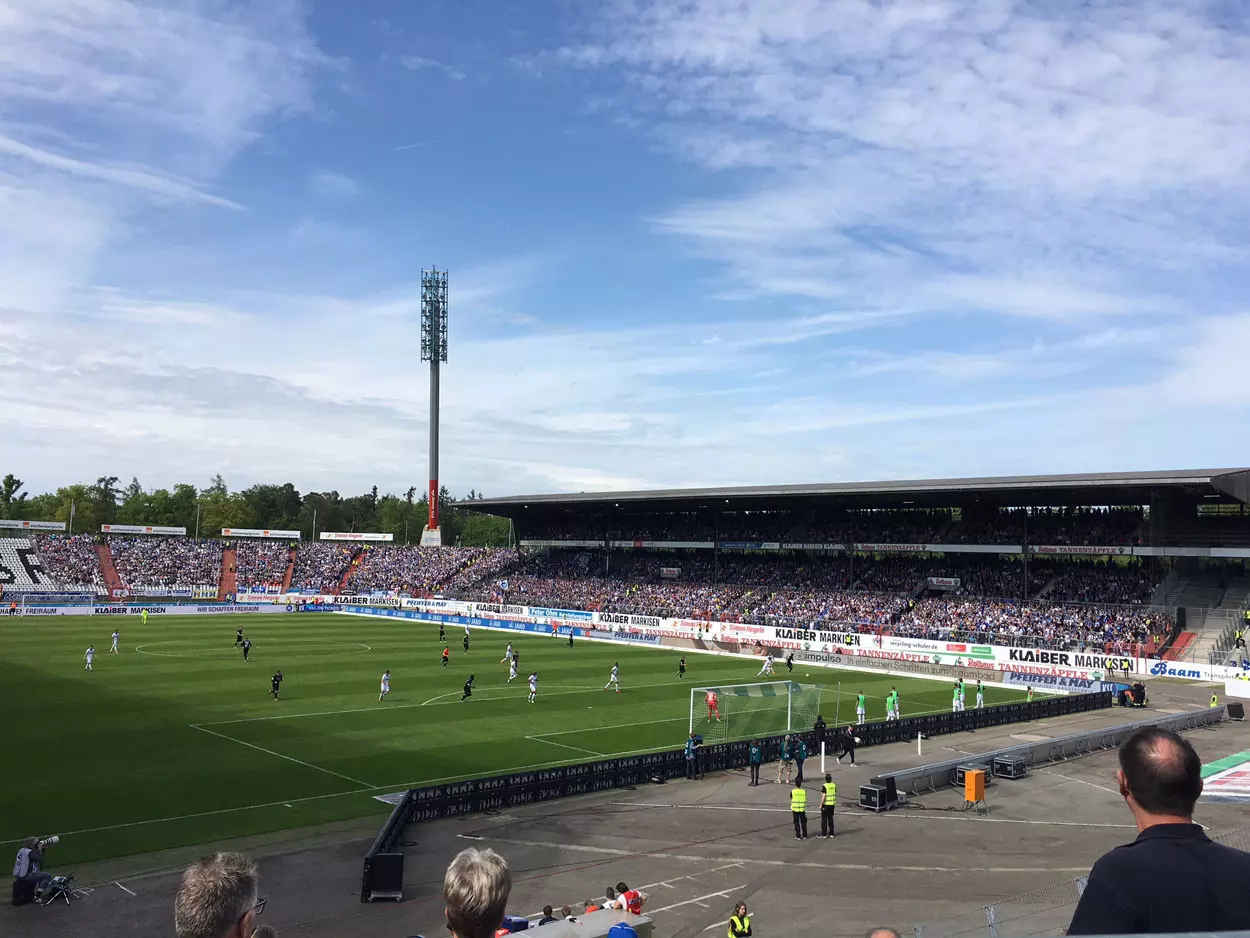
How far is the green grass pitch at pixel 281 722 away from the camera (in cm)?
2361

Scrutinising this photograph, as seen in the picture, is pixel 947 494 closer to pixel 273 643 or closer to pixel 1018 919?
pixel 273 643

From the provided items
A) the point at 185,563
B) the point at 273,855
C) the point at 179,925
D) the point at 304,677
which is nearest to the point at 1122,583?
the point at 304,677

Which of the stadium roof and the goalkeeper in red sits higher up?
the stadium roof

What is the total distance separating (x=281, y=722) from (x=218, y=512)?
14414 cm

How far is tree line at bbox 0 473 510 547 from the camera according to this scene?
Answer: 164250mm

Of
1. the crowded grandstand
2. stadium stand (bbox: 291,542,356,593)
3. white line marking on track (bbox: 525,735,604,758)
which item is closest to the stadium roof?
the crowded grandstand

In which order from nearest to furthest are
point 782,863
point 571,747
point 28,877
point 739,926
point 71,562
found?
point 739,926
point 28,877
point 782,863
point 571,747
point 71,562

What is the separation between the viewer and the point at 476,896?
12.5ft

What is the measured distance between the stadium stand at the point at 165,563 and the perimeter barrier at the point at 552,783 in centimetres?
8142

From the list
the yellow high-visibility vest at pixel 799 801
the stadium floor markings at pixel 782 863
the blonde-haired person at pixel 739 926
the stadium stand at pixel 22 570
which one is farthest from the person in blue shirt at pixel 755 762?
the stadium stand at pixel 22 570

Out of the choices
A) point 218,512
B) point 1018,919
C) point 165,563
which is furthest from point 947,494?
point 218,512

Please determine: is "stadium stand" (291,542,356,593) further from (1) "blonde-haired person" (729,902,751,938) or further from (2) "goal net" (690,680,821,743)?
(1) "blonde-haired person" (729,902,751,938)

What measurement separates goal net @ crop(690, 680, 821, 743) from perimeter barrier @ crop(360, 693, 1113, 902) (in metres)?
1.04

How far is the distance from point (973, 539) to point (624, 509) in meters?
36.1
